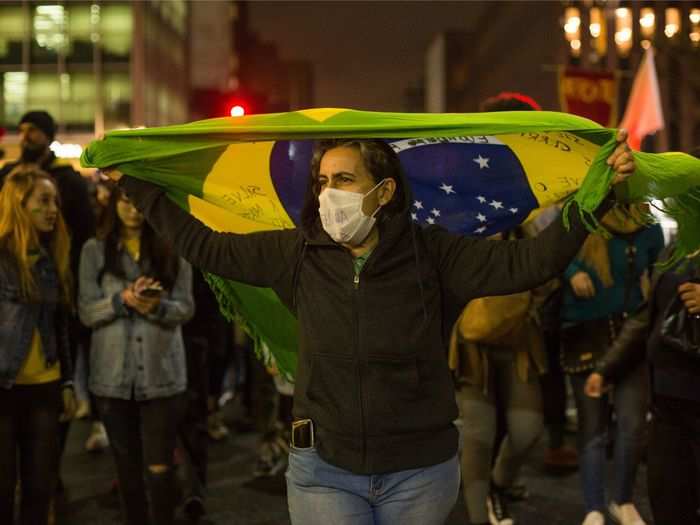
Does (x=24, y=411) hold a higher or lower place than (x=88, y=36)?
lower

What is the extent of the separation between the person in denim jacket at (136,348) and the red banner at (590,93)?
11952 mm

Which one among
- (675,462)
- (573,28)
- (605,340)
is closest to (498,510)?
(605,340)

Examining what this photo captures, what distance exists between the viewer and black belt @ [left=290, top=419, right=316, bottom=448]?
312cm

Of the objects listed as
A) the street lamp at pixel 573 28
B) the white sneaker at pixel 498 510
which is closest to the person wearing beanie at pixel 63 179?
the white sneaker at pixel 498 510

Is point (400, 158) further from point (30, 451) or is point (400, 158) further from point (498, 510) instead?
point (498, 510)

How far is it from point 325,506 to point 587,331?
2851mm

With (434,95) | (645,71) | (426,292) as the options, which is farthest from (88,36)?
(434,95)

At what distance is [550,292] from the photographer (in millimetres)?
5363

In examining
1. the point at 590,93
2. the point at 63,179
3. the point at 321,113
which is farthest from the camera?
the point at 590,93

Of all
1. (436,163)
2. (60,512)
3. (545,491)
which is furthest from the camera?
(545,491)

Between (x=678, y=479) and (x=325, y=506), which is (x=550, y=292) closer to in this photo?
(x=678, y=479)

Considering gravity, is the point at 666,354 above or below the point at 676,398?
above

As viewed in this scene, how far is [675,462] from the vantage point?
4.15 metres

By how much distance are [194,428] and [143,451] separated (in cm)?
86
